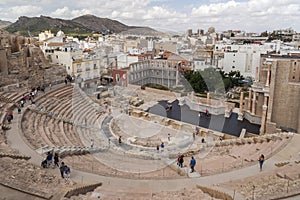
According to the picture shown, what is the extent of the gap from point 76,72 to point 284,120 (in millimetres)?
25723

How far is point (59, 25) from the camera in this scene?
13800 centimetres

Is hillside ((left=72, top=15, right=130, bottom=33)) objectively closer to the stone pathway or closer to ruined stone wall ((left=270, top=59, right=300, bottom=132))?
ruined stone wall ((left=270, top=59, right=300, bottom=132))

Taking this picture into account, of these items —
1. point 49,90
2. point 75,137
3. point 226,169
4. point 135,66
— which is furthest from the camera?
point 135,66

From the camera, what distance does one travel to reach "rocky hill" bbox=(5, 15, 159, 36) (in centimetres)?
11794

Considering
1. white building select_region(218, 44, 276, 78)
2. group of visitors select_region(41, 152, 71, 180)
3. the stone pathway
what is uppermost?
white building select_region(218, 44, 276, 78)

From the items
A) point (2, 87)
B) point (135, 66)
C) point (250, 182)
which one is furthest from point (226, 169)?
point (135, 66)

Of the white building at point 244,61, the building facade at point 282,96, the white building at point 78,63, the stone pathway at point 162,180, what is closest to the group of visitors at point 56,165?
the stone pathway at point 162,180

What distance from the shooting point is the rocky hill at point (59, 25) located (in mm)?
117938

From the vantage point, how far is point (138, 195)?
31.8 ft

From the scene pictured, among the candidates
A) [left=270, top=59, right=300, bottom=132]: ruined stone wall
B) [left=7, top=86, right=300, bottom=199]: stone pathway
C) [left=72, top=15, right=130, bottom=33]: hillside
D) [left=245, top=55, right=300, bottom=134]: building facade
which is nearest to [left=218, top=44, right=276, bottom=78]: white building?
[left=245, top=55, right=300, bottom=134]: building facade

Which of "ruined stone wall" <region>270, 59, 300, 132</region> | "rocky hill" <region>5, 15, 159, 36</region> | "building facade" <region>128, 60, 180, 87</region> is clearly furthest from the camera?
"rocky hill" <region>5, 15, 159, 36</region>

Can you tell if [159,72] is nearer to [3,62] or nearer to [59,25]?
[3,62]

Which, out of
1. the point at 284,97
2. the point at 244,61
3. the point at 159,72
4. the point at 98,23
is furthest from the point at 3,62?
the point at 98,23

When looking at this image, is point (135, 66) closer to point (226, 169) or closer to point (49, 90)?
point (49, 90)
